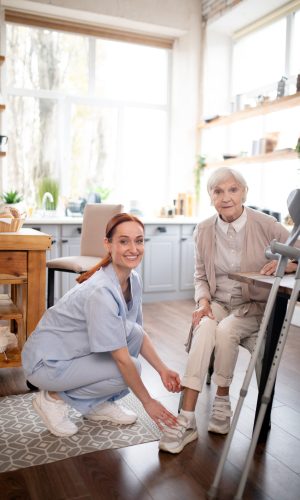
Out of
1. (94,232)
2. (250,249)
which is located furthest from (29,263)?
(94,232)

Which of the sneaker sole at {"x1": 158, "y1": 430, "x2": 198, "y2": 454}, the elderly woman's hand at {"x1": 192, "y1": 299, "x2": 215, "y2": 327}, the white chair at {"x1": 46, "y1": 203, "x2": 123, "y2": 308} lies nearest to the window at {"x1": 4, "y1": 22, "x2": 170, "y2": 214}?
the white chair at {"x1": 46, "y1": 203, "x2": 123, "y2": 308}

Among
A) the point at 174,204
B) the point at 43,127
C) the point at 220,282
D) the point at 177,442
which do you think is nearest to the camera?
the point at 177,442

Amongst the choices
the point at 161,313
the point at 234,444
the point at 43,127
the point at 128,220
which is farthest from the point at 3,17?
the point at 234,444

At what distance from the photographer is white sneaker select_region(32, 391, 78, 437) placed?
2018 mm

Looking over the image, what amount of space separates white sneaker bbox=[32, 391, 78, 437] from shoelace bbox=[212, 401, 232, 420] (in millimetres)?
599

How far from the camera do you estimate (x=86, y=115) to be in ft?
17.7

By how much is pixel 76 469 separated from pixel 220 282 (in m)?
1.06

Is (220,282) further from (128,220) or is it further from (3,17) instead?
(3,17)

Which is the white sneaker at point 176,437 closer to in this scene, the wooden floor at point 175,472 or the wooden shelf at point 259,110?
the wooden floor at point 175,472

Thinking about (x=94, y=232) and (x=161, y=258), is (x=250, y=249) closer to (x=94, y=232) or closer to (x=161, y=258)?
(x=94, y=232)

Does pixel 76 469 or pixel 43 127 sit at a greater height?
pixel 43 127

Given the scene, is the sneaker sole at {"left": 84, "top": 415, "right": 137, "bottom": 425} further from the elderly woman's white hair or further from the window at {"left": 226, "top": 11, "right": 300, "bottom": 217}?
the window at {"left": 226, "top": 11, "right": 300, "bottom": 217}

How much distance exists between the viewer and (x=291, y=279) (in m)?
1.96

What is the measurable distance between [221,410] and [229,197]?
942mm
